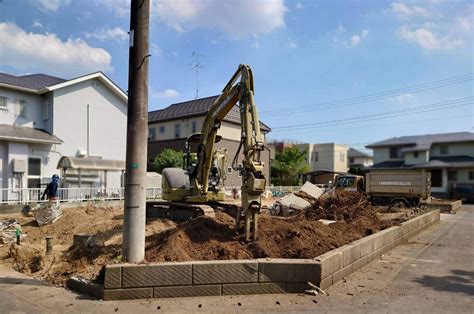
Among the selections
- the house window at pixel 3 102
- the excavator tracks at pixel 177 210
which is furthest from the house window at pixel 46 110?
the excavator tracks at pixel 177 210

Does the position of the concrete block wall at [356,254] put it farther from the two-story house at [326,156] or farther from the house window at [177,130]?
the two-story house at [326,156]

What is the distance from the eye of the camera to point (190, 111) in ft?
121

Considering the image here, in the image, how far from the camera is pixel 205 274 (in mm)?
5855

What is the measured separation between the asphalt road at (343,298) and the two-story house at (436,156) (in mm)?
34790

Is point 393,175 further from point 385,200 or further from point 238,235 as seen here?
point 238,235

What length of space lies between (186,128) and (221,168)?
21.3 m

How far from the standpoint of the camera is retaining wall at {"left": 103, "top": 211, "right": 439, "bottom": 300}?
5703 mm

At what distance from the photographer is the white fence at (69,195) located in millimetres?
17109

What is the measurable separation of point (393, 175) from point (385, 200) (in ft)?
5.21

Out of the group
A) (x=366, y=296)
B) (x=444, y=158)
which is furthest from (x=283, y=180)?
(x=366, y=296)

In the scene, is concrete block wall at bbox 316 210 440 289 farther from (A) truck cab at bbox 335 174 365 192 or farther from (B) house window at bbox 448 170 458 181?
(B) house window at bbox 448 170 458 181

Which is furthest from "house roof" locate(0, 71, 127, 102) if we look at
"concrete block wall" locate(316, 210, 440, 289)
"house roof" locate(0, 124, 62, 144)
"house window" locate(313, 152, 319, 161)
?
"house window" locate(313, 152, 319, 161)

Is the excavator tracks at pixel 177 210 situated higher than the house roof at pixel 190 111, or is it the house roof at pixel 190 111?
the house roof at pixel 190 111

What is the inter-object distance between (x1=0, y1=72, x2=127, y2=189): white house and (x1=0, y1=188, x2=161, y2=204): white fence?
160 cm
